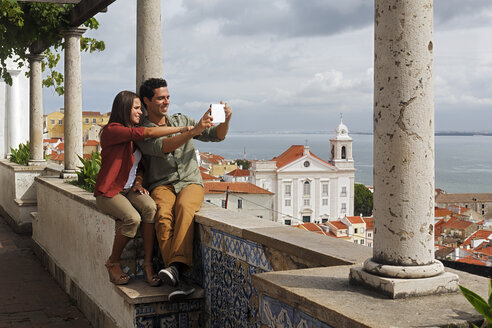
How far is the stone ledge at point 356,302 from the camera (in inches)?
78.8

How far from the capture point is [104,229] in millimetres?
5047

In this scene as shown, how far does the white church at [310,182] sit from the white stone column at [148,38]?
Result: 102m

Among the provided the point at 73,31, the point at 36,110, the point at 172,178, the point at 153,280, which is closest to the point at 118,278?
the point at 153,280

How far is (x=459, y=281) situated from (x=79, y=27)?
6.90 m

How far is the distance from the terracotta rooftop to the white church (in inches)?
1037

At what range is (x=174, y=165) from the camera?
4379mm

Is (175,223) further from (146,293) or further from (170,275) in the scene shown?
(146,293)

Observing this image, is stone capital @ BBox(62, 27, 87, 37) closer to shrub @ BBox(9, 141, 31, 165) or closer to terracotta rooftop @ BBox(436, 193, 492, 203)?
shrub @ BBox(9, 141, 31, 165)

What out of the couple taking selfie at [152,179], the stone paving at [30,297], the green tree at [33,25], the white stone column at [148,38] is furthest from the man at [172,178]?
Result: the green tree at [33,25]

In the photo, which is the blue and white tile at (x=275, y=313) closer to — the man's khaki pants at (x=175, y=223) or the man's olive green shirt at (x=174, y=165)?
the man's khaki pants at (x=175, y=223)

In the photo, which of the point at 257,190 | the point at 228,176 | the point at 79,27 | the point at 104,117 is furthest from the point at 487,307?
the point at 104,117

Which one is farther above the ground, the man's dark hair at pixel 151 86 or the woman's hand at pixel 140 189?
the man's dark hair at pixel 151 86

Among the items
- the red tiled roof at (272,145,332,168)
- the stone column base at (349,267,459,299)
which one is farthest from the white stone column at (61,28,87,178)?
the red tiled roof at (272,145,332,168)

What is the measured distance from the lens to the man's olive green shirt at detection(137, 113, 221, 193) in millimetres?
4344
